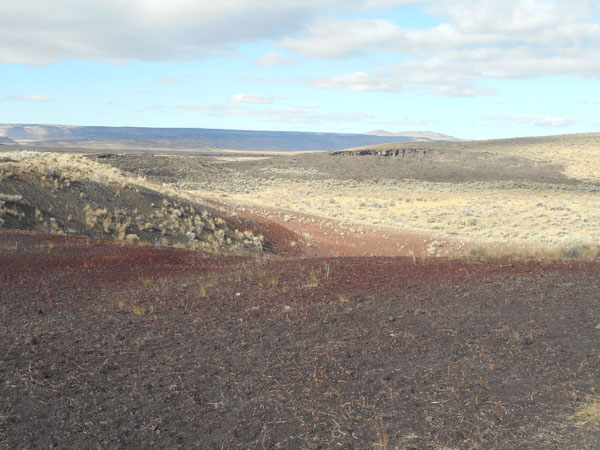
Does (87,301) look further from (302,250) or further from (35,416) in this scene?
(302,250)

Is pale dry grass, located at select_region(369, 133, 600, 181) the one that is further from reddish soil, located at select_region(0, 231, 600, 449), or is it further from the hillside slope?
reddish soil, located at select_region(0, 231, 600, 449)

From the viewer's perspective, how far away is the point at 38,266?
11.6 m

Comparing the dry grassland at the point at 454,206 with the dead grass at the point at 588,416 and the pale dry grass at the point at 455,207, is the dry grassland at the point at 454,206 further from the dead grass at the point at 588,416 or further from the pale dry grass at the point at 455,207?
the dead grass at the point at 588,416

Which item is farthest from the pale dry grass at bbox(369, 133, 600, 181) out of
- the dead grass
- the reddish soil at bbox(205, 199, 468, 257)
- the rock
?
the dead grass

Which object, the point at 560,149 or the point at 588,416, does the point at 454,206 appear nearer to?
the point at 588,416

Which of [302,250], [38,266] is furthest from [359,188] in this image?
[38,266]

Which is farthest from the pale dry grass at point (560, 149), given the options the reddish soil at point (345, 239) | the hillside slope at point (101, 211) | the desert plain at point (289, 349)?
the desert plain at point (289, 349)

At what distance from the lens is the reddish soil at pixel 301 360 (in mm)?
5043

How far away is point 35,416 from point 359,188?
194ft

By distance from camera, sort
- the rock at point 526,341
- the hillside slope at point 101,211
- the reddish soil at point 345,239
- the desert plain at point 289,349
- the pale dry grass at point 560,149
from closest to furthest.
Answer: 1. the desert plain at point 289,349
2. the rock at point 526,341
3. the hillside slope at point 101,211
4. the reddish soil at point 345,239
5. the pale dry grass at point 560,149

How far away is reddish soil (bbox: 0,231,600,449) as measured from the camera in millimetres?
5043

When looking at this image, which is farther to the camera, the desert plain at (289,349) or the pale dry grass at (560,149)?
the pale dry grass at (560,149)

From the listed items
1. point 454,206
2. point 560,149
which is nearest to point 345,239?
point 454,206

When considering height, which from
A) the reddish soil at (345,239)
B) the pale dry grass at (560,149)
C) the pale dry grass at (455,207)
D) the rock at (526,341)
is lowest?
the reddish soil at (345,239)
